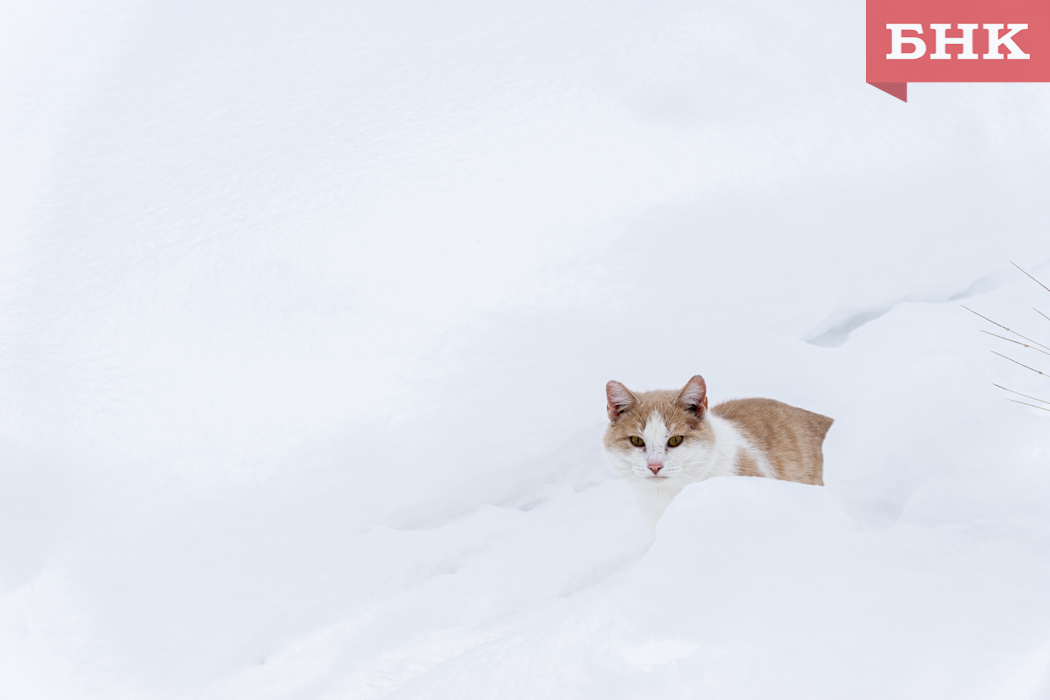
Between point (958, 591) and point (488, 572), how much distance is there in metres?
1.25

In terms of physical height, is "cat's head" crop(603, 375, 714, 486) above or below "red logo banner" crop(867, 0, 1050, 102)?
below

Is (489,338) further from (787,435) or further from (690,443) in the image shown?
(787,435)

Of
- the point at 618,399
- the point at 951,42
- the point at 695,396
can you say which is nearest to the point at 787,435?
the point at 695,396

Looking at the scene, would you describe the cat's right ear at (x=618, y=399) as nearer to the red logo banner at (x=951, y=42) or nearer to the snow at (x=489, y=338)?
the snow at (x=489, y=338)

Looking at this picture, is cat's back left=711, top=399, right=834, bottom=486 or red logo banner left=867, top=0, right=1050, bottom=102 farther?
red logo banner left=867, top=0, right=1050, bottom=102

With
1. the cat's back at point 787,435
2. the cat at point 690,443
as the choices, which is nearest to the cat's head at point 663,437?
the cat at point 690,443

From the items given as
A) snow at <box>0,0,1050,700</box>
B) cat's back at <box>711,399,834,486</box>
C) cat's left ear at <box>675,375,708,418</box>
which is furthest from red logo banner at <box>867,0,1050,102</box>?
cat's left ear at <box>675,375,708,418</box>

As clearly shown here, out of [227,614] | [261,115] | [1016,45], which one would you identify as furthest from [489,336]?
[1016,45]

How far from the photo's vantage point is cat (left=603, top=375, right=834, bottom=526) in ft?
6.89

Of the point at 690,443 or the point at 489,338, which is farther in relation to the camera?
the point at 489,338

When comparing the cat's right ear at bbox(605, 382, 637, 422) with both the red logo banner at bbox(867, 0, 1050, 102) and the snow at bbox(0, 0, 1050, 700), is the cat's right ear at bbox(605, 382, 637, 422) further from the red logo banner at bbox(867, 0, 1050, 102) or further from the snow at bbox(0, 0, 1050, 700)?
the red logo banner at bbox(867, 0, 1050, 102)

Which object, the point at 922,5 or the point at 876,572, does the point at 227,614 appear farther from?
the point at 922,5

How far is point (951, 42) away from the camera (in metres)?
3.16

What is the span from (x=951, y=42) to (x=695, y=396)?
225cm
